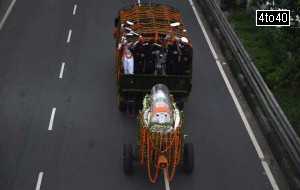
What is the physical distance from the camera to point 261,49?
77.0ft

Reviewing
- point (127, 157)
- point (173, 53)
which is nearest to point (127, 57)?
point (173, 53)

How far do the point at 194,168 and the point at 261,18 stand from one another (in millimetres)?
11514

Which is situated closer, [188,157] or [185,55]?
[188,157]

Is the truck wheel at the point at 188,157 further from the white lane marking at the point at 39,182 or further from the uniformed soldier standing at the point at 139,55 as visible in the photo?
the white lane marking at the point at 39,182

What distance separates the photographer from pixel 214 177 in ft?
51.7

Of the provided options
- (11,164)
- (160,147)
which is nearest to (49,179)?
(11,164)

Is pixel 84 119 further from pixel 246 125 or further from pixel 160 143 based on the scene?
pixel 246 125

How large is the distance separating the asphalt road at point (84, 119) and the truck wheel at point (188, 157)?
1.32ft

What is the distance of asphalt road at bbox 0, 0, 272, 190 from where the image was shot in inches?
612

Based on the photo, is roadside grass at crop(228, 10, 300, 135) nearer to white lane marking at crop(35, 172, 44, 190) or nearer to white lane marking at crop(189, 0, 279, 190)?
white lane marking at crop(189, 0, 279, 190)

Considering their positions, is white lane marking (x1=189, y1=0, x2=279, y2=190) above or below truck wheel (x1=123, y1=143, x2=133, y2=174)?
above

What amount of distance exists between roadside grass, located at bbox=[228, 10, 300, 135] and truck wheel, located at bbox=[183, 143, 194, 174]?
402cm

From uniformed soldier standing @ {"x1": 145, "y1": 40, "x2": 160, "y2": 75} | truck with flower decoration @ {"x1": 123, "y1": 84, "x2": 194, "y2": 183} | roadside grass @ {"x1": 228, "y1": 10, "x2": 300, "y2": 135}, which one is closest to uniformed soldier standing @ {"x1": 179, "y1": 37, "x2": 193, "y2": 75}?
uniformed soldier standing @ {"x1": 145, "y1": 40, "x2": 160, "y2": 75}

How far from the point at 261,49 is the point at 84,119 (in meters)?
9.62
